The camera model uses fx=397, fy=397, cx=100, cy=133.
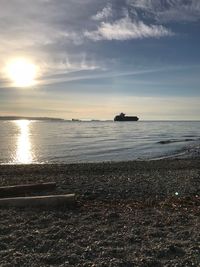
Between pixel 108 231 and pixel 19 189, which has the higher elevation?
Answer: pixel 19 189

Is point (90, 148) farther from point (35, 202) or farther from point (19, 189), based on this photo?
point (35, 202)

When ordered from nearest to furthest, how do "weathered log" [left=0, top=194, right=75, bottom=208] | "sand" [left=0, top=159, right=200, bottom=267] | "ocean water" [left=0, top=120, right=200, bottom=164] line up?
"sand" [left=0, top=159, right=200, bottom=267]
"weathered log" [left=0, top=194, right=75, bottom=208]
"ocean water" [left=0, top=120, right=200, bottom=164]

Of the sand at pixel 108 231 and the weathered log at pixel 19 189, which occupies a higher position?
the weathered log at pixel 19 189

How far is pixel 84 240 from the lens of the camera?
26.5 feet

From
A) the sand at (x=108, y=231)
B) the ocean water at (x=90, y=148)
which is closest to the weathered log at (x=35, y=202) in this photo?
the sand at (x=108, y=231)

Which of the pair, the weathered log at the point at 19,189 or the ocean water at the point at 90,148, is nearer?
the weathered log at the point at 19,189

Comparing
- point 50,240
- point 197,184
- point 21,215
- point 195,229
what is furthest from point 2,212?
point 197,184

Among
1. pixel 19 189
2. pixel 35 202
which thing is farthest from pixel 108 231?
pixel 19 189

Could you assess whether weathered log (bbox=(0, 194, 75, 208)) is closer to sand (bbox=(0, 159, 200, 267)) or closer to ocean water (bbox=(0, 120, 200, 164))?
sand (bbox=(0, 159, 200, 267))

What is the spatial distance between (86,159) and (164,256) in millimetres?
25649

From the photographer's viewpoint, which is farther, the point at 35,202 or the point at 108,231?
the point at 35,202

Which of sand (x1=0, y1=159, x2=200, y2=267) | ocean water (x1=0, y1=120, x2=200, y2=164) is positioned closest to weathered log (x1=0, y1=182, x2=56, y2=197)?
sand (x1=0, y1=159, x2=200, y2=267)

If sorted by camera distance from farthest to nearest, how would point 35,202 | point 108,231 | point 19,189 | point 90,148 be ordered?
point 90,148, point 19,189, point 35,202, point 108,231

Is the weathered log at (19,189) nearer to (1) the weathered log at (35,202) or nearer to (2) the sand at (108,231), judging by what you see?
(2) the sand at (108,231)
